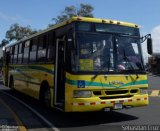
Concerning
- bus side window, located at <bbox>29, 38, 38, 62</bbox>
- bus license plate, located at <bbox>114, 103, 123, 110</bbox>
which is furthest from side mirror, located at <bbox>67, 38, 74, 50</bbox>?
bus side window, located at <bbox>29, 38, 38, 62</bbox>

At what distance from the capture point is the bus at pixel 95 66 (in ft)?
35.9

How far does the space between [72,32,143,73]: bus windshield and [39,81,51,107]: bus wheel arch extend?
2592mm

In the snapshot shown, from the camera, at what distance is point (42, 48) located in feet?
47.2

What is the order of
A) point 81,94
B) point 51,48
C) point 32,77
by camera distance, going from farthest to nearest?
point 32,77 → point 51,48 → point 81,94

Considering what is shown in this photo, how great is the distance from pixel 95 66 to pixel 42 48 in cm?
380

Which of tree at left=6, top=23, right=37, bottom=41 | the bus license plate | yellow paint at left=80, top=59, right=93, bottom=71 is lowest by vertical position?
the bus license plate

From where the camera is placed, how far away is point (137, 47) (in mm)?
12047

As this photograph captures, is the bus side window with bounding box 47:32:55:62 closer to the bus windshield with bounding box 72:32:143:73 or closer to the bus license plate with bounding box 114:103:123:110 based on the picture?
the bus windshield with bounding box 72:32:143:73

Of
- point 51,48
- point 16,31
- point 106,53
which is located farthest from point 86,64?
point 16,31

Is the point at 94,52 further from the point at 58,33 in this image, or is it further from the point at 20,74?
the point at 20,74

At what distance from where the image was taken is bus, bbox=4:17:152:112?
1095cm

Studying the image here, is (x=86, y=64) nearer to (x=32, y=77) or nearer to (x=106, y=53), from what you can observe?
(x=106, y=53)

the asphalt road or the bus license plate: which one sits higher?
the bus license plate

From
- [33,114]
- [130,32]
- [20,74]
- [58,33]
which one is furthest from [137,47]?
[20,74]
